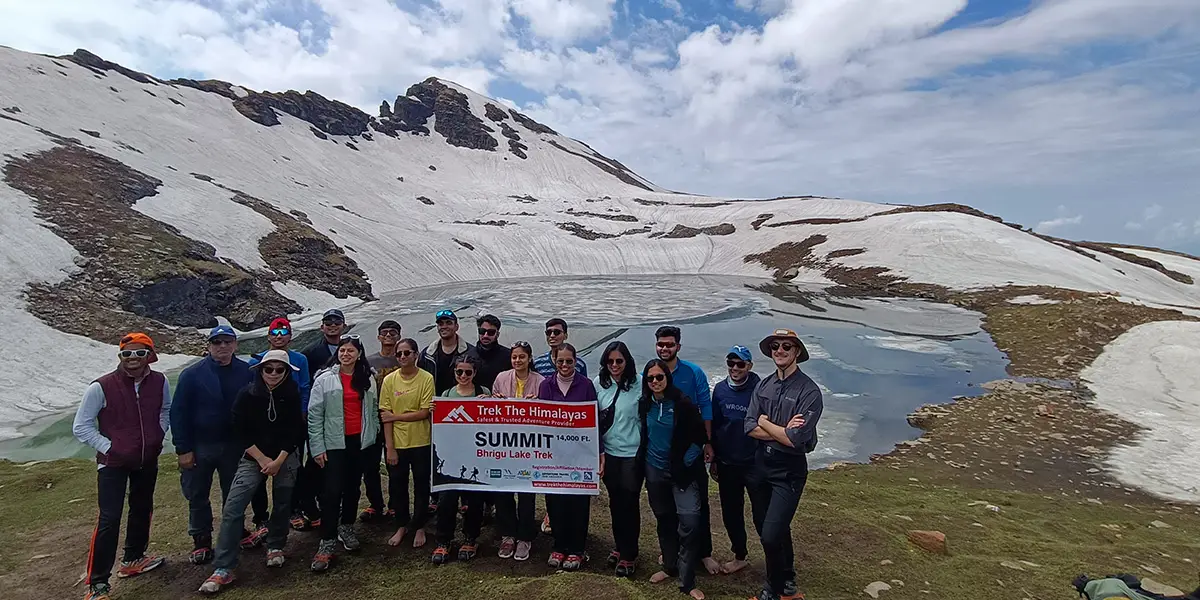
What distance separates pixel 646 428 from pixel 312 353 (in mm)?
4987

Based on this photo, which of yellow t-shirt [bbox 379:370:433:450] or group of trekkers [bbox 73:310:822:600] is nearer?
group of trekkers [bbox 73:310:822:600]

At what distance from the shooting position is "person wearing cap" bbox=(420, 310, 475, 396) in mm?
8086

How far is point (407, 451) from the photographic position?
7.31 meters

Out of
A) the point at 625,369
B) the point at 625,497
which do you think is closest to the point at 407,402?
the point at 625,369

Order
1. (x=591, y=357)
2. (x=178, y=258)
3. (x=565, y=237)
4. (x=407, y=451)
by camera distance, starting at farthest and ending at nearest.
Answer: (x=565, y=237) < (x=178, y=258) < (x=591, y=357) < (x=407, y=451)

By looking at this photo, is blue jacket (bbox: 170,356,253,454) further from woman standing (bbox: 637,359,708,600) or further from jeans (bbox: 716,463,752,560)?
jeans (bbox: 716,463,752,560)

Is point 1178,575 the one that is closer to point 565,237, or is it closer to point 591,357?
point 591,357

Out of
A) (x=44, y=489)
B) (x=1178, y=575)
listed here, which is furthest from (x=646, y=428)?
(x=44, y=489)

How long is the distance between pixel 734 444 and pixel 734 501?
771 mm

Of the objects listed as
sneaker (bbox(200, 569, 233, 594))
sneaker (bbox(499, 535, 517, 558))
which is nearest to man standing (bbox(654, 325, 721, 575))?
sneaker (bbox(499, 535, 517, 558))

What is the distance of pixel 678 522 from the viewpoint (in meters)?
6.84

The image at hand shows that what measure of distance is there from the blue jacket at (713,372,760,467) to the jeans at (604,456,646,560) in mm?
996

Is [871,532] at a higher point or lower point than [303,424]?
lower

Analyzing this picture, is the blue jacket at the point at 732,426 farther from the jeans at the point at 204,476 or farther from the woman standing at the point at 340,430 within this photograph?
the jeans at the point at 204,476
